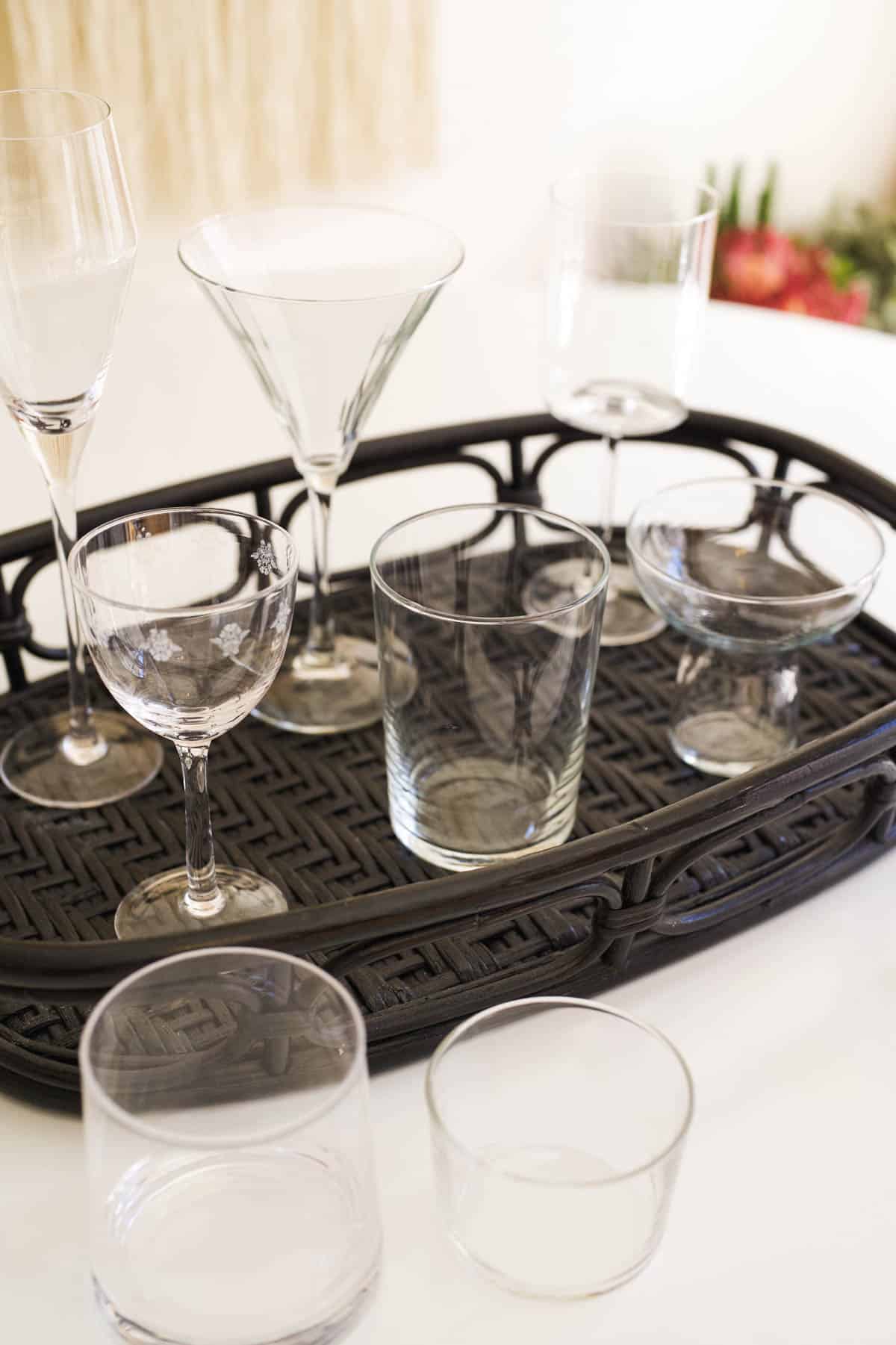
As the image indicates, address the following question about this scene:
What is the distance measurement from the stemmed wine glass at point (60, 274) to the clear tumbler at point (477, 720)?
0.41 feet

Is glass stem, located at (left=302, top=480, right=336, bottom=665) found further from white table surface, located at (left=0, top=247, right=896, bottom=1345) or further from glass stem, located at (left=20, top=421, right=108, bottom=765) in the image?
white table surface, located at (left=0, top=247, right=896, bottom=1345)

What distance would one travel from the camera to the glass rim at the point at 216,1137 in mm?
342

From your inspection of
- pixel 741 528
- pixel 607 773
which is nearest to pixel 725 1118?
pixel 607 773

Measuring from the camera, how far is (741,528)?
75 cm

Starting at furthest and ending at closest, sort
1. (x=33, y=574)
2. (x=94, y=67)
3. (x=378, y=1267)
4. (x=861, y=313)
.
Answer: (x=861, y=313), (x=94, y=67), (x=33, y=574), (x=378, y=1267)

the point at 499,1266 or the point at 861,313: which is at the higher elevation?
the point at 499,1266

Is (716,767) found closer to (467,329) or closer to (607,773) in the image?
(607,773)

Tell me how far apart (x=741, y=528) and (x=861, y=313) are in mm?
1313

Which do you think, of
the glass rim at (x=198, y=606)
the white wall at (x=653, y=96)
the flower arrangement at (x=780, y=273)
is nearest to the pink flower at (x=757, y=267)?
the flower arrangement at (x=780, y=273)

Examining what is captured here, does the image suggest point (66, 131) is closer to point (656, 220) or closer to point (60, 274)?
point (60, 274)

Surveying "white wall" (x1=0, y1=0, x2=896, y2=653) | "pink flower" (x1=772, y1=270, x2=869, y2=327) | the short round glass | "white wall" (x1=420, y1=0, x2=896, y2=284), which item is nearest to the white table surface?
the short round glass

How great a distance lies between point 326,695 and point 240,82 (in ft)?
3.99

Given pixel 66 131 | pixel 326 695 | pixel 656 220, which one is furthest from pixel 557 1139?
pixel 656 220

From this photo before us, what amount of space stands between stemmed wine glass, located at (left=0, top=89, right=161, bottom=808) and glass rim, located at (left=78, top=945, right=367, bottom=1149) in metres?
0.22
